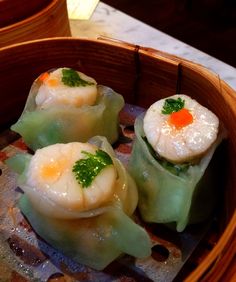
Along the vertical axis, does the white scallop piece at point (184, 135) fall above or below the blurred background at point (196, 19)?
above

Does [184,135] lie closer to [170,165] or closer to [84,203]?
[170,165]

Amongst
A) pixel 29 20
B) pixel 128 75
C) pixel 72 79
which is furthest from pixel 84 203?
pixel 29 20

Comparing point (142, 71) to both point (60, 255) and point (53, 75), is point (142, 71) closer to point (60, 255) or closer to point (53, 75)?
point (53, 75)

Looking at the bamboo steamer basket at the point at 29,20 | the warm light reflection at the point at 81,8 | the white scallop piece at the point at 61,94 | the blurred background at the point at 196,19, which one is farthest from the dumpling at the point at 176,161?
the blurred background at the point at 196,19

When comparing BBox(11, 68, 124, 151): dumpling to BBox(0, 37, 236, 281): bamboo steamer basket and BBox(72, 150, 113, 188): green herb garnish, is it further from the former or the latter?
BBox(72, 150, 113, 188): green herb garnish

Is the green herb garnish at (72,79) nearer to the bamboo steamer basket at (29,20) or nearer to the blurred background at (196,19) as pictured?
the bamboo steamer basket at (29,20)

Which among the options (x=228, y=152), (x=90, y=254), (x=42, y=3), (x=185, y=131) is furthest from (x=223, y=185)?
(x=42, y=3)
